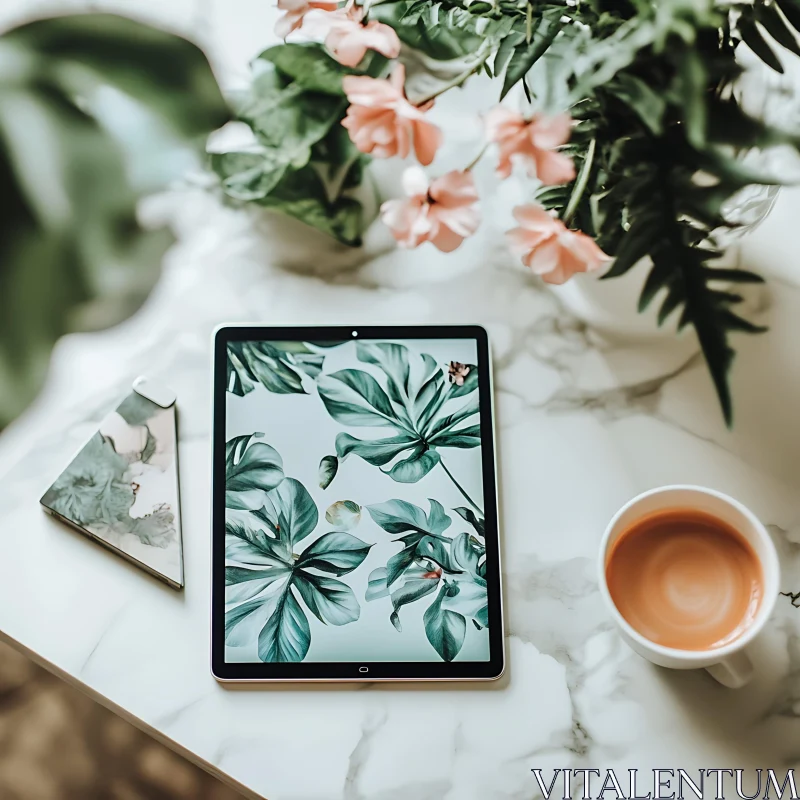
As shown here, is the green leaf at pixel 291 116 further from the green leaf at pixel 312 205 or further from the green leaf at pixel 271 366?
the green leaf at pixel 271 366

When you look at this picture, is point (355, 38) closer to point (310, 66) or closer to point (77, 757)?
point (310, 66)

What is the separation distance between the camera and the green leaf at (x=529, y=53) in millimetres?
409

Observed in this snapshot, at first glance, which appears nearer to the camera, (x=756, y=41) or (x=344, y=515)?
(x=756, y=41)

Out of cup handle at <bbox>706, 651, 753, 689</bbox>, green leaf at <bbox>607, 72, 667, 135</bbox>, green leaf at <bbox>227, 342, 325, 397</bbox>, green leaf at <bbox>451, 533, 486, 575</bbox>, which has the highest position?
green leaf at <bbox>607, 72, 667, 135</bbox>

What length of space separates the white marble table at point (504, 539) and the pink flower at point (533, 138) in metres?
0.21

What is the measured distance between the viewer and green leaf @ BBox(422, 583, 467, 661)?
519mm

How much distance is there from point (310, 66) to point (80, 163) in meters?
0.18

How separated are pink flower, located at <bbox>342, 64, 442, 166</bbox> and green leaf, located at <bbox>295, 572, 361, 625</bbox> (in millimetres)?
260

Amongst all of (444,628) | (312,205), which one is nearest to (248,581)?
(444,628)

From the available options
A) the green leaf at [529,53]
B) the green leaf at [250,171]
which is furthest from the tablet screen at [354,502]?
the green leaf at [529,53]

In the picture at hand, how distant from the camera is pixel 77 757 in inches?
32.9

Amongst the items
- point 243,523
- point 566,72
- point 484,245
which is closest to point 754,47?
point 566,72

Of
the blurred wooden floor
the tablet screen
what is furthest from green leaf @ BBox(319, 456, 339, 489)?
the blurred wooden floor
